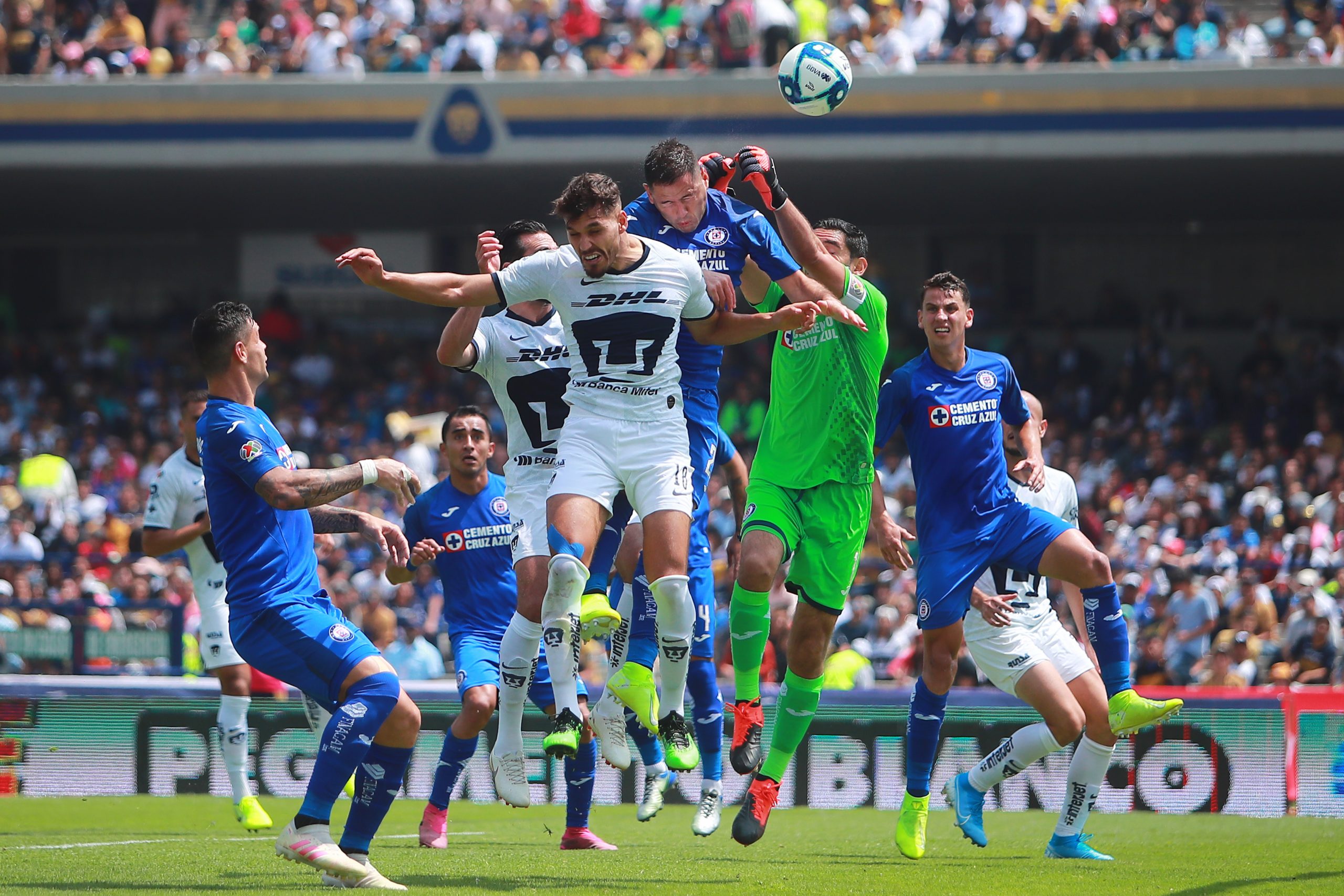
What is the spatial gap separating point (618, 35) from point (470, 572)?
14.8 m

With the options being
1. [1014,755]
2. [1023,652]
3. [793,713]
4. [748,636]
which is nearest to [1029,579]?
[1023,652]

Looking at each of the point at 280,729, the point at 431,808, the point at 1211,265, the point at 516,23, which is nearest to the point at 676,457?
the point at 431,808

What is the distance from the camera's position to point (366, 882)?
6.50 m

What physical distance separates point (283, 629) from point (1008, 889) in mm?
3345

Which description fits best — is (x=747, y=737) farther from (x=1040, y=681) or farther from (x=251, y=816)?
(x=251, y=816)

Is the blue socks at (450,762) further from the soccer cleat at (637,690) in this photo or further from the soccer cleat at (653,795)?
the soccer cleat at (637,690)

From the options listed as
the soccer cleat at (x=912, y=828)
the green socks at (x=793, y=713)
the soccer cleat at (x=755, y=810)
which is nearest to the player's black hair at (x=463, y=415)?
the green socks at (x=793, y=713)

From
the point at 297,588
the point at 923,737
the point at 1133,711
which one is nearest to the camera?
the point at 297,588

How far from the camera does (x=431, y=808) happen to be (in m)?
9.20

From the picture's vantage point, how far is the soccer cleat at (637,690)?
24.8 ft

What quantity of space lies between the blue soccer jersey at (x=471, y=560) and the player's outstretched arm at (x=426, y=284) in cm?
287

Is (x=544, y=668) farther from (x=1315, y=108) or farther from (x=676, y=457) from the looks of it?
(x=1315, y=108)

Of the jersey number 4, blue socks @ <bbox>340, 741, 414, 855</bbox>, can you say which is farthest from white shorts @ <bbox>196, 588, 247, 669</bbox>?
the jersey number 4

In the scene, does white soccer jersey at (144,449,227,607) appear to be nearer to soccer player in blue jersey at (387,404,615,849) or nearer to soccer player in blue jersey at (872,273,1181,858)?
soccer player in blue jersey at (387,404,615,849)
